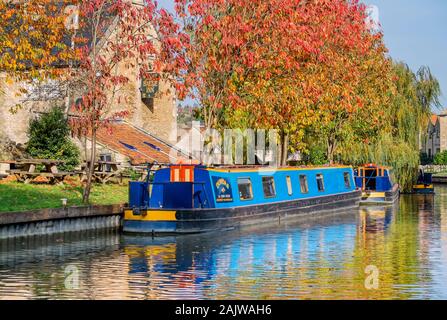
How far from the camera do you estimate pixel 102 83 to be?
32.3 meters

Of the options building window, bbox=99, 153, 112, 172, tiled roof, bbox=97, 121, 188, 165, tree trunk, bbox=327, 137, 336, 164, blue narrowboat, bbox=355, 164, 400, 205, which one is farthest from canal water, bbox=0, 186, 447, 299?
tree trunk, bbox=327, 137, 336, 164

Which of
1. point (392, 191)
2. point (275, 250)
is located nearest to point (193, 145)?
point (392, 191)

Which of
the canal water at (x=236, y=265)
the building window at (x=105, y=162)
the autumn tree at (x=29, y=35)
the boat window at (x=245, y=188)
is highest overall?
the autumn tree at (x=29, y=35)

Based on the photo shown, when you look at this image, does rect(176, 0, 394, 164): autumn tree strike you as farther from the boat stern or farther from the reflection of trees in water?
the boat stern

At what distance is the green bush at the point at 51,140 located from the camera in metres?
37.4

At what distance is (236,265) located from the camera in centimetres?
2305

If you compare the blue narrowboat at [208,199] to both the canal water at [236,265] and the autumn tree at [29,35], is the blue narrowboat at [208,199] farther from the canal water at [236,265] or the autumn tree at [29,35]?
the autumn tree at [29,35]

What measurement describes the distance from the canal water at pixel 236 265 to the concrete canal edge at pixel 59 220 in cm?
46

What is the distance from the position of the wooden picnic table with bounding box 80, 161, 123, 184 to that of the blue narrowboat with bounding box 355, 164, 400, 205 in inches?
619

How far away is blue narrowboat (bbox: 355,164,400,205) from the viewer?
49312 millimetres

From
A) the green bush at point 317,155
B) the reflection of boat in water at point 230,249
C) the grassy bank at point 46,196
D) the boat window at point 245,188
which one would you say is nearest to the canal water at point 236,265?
the reflection of boat in water at point 230,249

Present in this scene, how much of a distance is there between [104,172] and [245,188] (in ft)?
23.4

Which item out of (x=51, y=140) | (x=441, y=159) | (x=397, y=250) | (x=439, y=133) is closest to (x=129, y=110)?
(x=51, y=140)

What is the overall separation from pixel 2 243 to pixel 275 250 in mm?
8087
